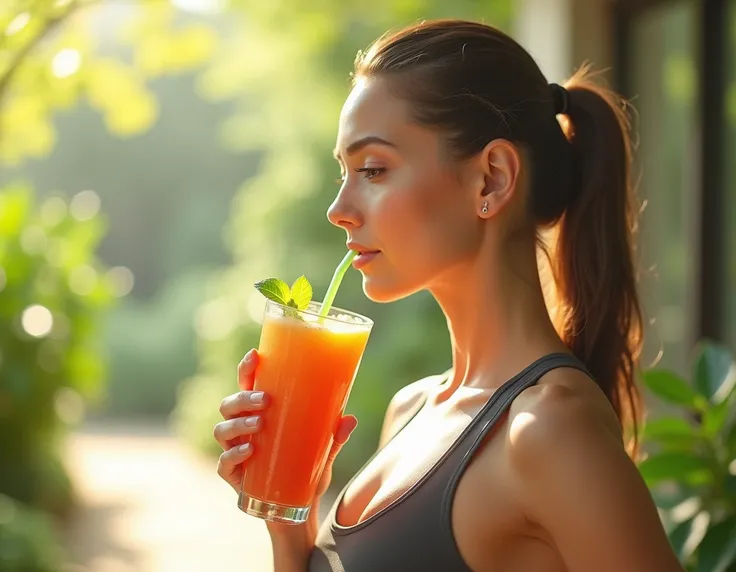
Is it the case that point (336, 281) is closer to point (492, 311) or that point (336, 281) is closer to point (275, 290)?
point (275, 290)

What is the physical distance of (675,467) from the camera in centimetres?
205

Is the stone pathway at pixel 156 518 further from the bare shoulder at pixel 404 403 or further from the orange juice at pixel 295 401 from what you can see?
the orange juice at pixel 295 401

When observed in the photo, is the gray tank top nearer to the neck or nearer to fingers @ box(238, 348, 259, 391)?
the neck

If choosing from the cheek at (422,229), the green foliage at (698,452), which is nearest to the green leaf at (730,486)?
the green foliage at (698,452)

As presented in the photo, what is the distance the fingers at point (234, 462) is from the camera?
48.9 inches

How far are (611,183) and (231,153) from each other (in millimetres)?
12089

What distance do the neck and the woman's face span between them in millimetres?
30

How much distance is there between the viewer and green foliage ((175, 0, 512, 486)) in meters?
7.07

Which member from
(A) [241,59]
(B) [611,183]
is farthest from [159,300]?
(B) [611,183]

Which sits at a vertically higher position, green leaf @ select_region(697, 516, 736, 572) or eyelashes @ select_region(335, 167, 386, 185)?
eyelashes @ select_region(335, 167, 386, 185)

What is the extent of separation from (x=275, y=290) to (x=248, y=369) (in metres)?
0.12

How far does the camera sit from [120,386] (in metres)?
11.1

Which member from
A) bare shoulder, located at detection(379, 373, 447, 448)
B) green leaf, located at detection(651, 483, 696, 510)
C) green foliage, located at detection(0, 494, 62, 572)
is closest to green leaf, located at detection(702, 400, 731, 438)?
green leaf, located at detection(651, 483, 696, 510)

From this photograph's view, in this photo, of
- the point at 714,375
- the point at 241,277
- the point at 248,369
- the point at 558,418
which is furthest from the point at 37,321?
the point at 558,418
